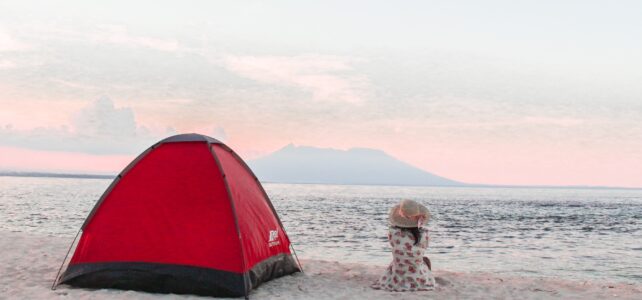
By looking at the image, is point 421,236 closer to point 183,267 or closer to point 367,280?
Answer: point 367,280

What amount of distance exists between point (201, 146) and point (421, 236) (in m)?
4.25

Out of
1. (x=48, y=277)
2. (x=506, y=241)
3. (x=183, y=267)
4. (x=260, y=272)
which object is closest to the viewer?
(x=183, y=267)

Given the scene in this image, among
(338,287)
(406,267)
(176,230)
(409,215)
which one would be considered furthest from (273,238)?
(409,215)

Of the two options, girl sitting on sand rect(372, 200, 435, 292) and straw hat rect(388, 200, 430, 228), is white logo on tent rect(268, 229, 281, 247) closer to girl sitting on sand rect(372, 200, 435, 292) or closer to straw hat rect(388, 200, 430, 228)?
girl sitting on sand rect(372, 200, 435, 292)

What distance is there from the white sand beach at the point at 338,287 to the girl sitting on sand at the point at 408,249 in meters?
0.24

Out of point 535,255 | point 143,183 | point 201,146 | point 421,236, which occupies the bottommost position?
point 535,255

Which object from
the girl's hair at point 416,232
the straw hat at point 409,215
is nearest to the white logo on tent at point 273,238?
the straw hat at point 409,215

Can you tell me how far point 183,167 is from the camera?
10219 millimetres

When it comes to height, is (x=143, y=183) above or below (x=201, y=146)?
below

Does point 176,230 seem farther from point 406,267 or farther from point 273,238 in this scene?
point 406,267

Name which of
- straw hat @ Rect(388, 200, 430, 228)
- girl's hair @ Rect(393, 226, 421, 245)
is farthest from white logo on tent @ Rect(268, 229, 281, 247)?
girl's hair @ Rect(393, 226, 421, 245)

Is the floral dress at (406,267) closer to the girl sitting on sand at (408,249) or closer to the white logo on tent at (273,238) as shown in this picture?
the girl sitting on sand at (408,249)

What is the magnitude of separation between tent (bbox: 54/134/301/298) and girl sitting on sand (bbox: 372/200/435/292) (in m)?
2.37

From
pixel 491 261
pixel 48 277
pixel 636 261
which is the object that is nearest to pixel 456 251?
pixel 491 261
